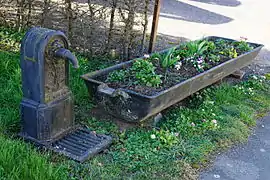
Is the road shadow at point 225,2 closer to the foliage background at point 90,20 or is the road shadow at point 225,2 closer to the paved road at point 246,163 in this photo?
the foliage background at point 90,20

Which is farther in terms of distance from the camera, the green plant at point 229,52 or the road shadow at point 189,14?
the road shadow at point 189,14

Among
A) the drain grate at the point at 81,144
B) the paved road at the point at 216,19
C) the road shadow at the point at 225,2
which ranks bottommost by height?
the drain grate at the point at 81,144

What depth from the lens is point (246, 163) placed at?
3.86m

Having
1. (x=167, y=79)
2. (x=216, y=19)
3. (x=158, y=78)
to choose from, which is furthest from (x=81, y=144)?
(x=216, y=19)

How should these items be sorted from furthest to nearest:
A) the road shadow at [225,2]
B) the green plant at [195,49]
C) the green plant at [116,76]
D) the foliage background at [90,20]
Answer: the road shadow at [225,2], the foliage background at [90,20], the green plant at [195,49], the green plant at [116,76]

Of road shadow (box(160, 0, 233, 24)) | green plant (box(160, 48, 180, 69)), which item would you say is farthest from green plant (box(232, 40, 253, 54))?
road shadow (box(160, 0, 233, 24))

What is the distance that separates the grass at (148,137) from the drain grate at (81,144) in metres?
0.07

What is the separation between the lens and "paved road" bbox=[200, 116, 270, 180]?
362cm

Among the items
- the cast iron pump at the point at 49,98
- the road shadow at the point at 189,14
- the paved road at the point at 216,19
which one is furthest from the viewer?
the road shadow at the point at 189,14

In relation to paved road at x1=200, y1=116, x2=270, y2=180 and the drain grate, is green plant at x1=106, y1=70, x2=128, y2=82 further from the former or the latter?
paved road at x1=200, y1=116, x2=270, y2=180

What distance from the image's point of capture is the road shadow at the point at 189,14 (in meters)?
10.1

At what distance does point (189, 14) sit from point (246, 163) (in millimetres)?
7254

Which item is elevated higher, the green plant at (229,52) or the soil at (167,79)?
the green plant at (229,52)

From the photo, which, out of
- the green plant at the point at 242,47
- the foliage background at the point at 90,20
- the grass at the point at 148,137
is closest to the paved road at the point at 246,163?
the grass at the point at 148,137
